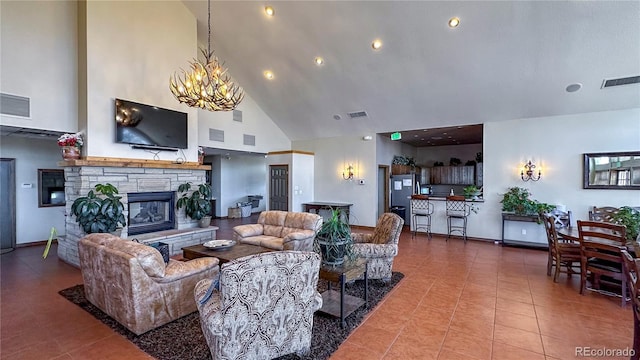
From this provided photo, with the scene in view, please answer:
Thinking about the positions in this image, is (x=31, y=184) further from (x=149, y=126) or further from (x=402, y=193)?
(x=402, y=193)

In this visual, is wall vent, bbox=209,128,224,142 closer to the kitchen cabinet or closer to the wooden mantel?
the wooden mantel

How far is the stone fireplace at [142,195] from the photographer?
4.83 metres

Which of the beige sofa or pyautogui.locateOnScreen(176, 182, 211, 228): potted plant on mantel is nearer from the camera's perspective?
the beige sofa

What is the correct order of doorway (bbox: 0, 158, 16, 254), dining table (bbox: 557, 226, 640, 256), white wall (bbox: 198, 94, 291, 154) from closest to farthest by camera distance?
dining table (bbox: 557, 226, 640, 256) < doorway (bbox: 0, 158, 16, 254) < white wall (bbox: 198, 94, 291, 154)

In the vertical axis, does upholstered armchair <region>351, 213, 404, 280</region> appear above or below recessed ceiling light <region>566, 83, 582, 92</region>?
below

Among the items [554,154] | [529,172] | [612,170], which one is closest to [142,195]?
[529,172]

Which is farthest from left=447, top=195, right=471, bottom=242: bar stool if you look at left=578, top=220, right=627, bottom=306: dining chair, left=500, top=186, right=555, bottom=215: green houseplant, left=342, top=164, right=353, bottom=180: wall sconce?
left=578, top=220, right=627, bottom=306: dining chair

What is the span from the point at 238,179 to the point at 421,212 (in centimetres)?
716

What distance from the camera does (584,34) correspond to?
177 inches

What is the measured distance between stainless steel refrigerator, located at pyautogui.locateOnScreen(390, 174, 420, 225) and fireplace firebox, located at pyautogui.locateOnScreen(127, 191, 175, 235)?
20.8 feet

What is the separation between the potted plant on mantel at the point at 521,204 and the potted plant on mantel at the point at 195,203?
6.73 meters

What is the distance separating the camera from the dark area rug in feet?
8.04

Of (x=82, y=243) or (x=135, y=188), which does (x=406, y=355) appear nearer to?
(x=82, y=243)

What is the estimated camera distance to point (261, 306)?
82.0 inches
